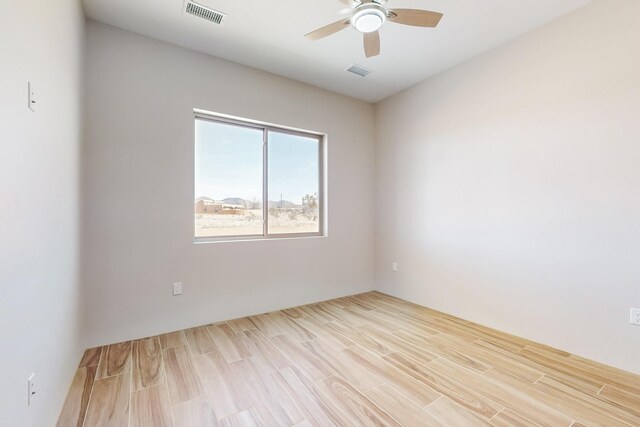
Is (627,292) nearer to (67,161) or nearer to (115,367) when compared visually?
(115,367)

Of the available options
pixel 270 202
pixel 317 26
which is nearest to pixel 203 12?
pixel 317 26

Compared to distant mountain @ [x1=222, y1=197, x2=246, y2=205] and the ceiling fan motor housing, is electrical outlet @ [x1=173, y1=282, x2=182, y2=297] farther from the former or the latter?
the ceiling fan motor housing

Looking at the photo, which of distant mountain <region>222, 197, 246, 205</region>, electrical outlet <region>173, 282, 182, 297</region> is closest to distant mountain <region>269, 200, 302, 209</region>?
distant mountain <region>222, 197, 246, 205</region>

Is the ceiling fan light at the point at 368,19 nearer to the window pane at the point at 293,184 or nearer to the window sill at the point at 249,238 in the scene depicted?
the window pane at the point at 293,184

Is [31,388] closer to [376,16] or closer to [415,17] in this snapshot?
[376,16]

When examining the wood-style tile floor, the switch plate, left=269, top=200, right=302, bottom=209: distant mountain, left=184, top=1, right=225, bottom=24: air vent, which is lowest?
the wood-style tile floor

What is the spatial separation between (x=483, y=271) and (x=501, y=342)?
2.28 feet

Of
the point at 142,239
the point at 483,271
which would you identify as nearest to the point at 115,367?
the point at 142,239

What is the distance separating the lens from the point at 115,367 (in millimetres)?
2107

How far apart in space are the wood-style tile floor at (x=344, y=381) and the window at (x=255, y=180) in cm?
118

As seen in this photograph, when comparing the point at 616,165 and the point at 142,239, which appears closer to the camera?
the point at 616,165

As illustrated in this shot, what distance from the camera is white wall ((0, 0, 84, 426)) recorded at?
1009 millimetres

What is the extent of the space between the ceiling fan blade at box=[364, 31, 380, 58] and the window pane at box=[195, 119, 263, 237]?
5.40 ft

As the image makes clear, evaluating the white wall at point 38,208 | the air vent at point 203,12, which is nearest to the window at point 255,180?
the air vent at point 203,12
